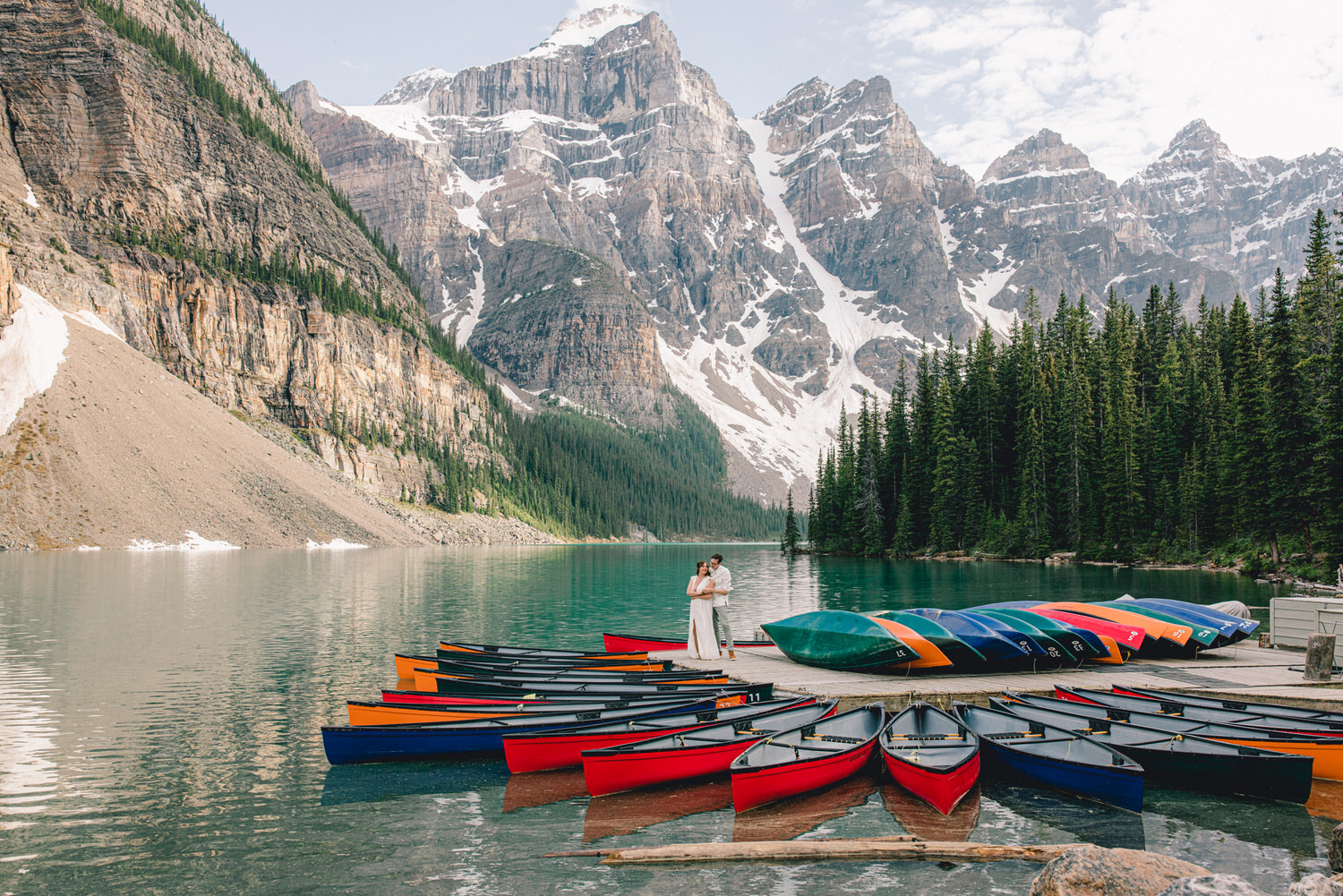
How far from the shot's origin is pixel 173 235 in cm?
14288

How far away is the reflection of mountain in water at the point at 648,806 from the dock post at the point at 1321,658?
1520 cm

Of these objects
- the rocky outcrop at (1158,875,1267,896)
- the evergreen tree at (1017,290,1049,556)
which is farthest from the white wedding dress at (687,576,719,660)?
the evergreen tree at (1017,290,1049,556)

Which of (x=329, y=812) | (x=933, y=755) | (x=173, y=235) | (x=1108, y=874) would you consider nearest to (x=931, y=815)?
(x=933, y=755)

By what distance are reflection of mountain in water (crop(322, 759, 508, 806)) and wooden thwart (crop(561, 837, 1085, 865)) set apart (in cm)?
537

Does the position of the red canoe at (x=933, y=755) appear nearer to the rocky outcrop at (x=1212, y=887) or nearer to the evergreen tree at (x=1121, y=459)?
the rocky outcrop at (x=1212, y=887)

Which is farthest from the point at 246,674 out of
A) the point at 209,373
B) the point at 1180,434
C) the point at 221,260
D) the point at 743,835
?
the point at 221,260

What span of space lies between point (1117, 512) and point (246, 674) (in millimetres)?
74767

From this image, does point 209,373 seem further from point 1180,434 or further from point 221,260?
point 1180,434

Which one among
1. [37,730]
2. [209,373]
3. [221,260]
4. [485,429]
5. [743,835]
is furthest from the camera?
[485,429]

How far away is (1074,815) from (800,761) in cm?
450

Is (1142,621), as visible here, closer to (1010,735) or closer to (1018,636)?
(1018,636)

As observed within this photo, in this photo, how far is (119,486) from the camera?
86688 millimetres

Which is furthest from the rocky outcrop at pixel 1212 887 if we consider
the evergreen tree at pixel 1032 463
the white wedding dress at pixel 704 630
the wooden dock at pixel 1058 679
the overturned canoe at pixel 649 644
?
the evergreen tree at pixel 1032 463

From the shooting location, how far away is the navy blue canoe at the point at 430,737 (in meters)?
15.8
